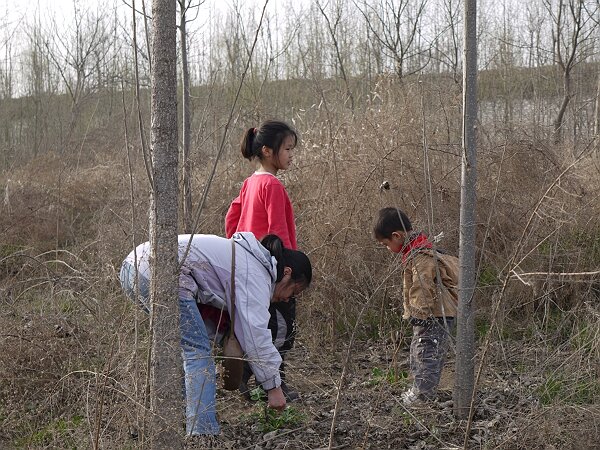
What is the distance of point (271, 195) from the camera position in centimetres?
421

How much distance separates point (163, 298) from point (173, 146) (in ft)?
1.73

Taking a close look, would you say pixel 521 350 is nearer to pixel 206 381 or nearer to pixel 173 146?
pixel 206 381

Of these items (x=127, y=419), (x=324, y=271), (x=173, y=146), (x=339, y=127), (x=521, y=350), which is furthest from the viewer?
(x=339, y=127)

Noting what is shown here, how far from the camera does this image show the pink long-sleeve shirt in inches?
166

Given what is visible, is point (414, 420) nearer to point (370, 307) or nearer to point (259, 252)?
point (259, 252)

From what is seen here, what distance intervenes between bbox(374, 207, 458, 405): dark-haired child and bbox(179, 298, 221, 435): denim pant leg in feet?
3.82

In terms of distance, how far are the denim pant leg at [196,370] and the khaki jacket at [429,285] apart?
116cm

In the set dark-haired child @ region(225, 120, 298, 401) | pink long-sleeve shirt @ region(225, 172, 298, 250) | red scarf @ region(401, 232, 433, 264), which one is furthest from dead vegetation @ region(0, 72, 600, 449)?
pink long-sleeve shirt @ region(225, 172, 298, 250)

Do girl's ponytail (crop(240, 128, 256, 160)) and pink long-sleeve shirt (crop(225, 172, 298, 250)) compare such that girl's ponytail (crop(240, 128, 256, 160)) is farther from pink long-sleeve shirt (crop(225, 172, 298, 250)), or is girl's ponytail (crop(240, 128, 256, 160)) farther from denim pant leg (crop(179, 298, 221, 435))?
denim pant leg (crop(179, 298, 221, 435))

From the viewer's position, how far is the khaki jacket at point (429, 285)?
12.9 ft

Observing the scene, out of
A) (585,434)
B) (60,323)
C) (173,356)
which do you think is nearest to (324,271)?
(60,323)

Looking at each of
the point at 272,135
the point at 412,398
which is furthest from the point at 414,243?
the point at 272,135

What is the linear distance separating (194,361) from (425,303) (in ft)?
4.27

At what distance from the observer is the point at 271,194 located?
4.21 metres
